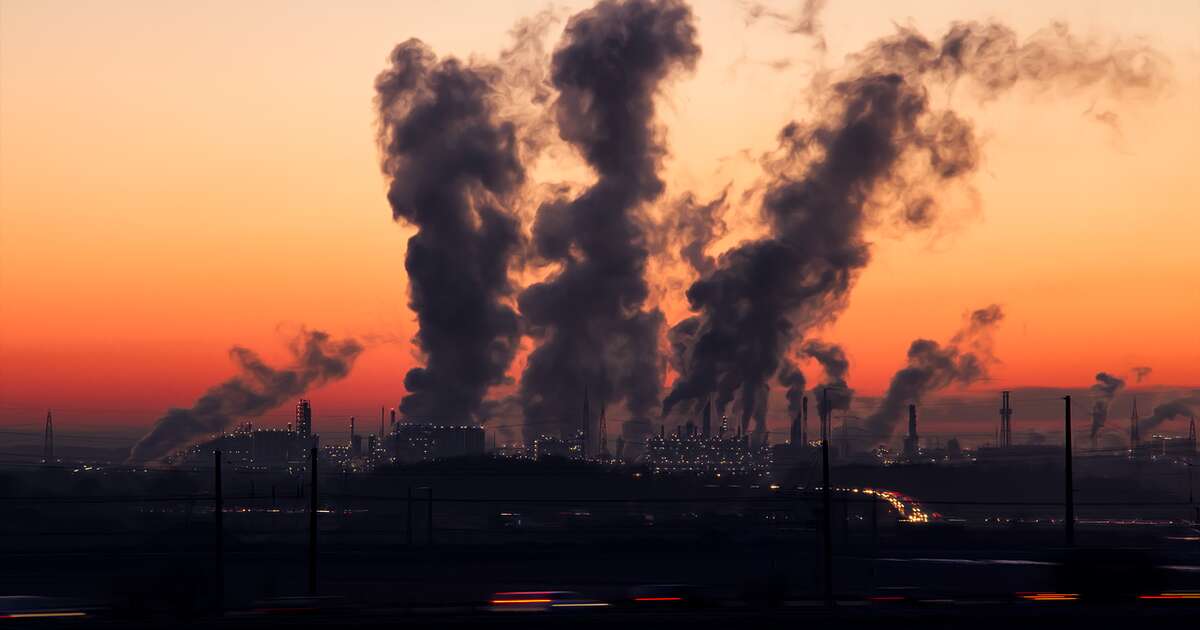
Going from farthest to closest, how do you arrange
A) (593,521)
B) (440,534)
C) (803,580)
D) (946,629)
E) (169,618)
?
(593,521)
(440,534)
(803,580)
(169,618)
(946,629)

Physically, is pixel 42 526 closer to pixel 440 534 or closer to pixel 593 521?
pixel 440 534

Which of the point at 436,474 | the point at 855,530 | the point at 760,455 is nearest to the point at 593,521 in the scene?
the point at 855,530

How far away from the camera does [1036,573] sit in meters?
51.0

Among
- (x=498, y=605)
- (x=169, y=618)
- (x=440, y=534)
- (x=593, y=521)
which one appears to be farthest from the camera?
(x=593, y=521)

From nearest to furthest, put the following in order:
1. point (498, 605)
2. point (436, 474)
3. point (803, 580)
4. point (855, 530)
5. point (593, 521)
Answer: point (498, 605) < point (803, 580) < point (855, 530) < point (593, 521) < point (436, 474)

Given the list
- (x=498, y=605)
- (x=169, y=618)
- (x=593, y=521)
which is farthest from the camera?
(x=593, y=521)

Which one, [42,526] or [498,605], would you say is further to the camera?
[42,526]

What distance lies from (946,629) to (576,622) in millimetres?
7249

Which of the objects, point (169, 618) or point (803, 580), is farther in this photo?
point (803, 580)

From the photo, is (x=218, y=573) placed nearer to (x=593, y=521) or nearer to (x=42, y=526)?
(x=42, y=526)

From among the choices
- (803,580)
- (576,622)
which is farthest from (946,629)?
A: (803,580)

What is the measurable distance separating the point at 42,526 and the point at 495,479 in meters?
67.5

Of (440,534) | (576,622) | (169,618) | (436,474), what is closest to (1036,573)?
(576,622)

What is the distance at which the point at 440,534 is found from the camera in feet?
290
